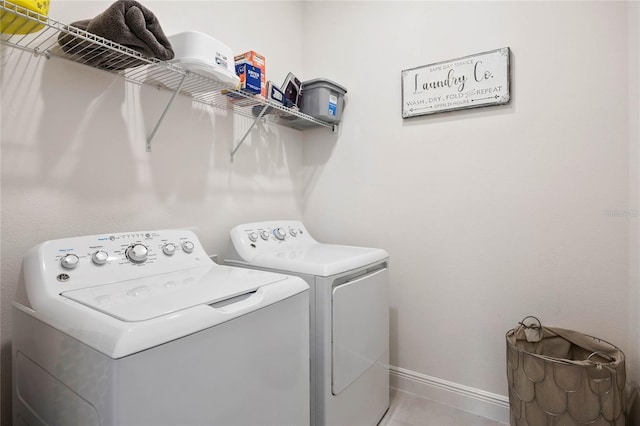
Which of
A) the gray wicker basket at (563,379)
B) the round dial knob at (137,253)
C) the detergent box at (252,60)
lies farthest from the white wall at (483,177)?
the round dial knob at (137,253)

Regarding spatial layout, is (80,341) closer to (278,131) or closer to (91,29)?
(91,29)

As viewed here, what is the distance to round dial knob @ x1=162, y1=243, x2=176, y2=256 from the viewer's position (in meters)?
1.26

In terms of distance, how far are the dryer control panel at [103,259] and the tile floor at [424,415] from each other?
4.29 ft

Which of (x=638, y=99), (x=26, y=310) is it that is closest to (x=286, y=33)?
(x=638, y=99)

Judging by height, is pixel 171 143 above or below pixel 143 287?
above

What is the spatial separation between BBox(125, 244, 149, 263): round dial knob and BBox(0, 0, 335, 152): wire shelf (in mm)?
503

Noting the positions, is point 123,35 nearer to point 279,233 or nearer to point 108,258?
point 108,258

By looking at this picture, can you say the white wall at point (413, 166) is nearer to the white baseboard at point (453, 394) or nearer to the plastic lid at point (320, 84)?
the white baseboard at point (453, 394)

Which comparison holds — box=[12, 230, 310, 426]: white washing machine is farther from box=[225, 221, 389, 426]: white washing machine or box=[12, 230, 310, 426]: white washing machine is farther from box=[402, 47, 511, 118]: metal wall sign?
box=[402, 47, 511, 118]: metal wall sign

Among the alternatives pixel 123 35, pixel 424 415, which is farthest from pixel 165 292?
pixel 424 415

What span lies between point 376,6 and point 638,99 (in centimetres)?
146

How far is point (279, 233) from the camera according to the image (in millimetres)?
1828

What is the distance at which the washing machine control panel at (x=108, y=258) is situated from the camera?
96cm

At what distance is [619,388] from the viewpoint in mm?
1249
